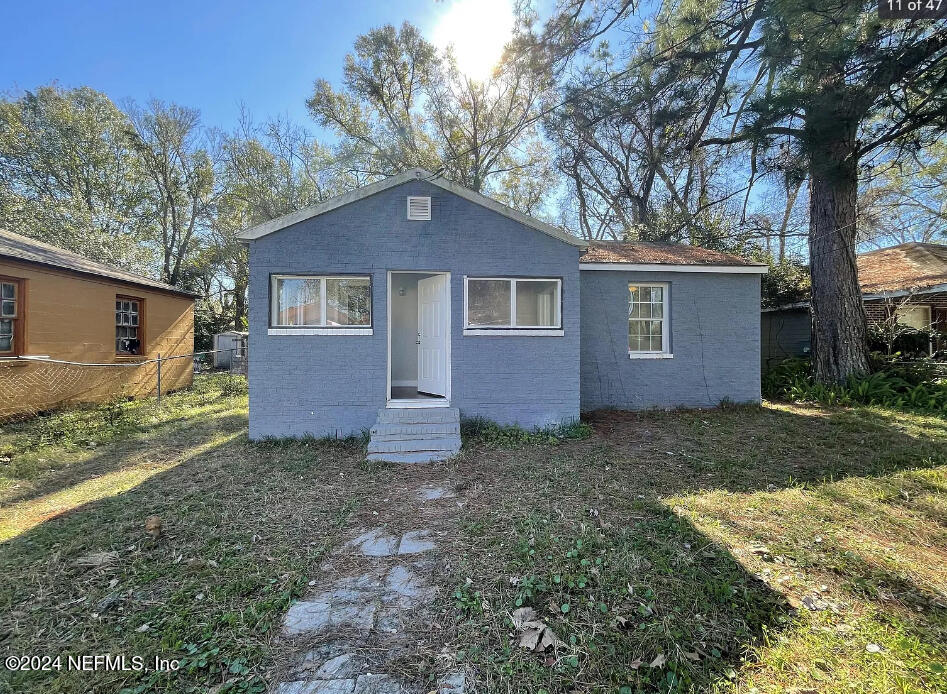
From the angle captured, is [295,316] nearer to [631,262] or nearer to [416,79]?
[631,262]

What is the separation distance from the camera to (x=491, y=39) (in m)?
6.72

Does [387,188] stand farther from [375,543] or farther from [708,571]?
[708,571]

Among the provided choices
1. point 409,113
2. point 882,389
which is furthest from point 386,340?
point 409,113

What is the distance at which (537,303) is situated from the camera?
6797 millimetres

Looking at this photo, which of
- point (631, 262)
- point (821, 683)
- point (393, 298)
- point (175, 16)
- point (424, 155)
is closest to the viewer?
point (821, 683)

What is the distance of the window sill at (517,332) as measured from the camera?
6.57m

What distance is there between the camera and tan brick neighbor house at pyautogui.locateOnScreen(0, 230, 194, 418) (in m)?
7.54

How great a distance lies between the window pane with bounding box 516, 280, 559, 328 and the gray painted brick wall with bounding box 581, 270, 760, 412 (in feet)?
5.68

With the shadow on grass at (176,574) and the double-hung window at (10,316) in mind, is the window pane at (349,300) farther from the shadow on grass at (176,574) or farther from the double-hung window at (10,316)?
the double-hung window at (10,316)

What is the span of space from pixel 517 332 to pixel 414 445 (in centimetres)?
244

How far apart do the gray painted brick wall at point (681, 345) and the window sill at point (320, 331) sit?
442 centimetres

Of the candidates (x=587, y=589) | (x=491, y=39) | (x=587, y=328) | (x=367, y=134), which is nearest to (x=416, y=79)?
(x=367, y=134)

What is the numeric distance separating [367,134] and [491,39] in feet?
42.4

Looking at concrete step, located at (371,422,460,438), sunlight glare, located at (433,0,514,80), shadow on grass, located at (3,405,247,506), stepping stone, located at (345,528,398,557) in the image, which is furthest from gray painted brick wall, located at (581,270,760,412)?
shadow on grass, located at (3,405,247,506)
